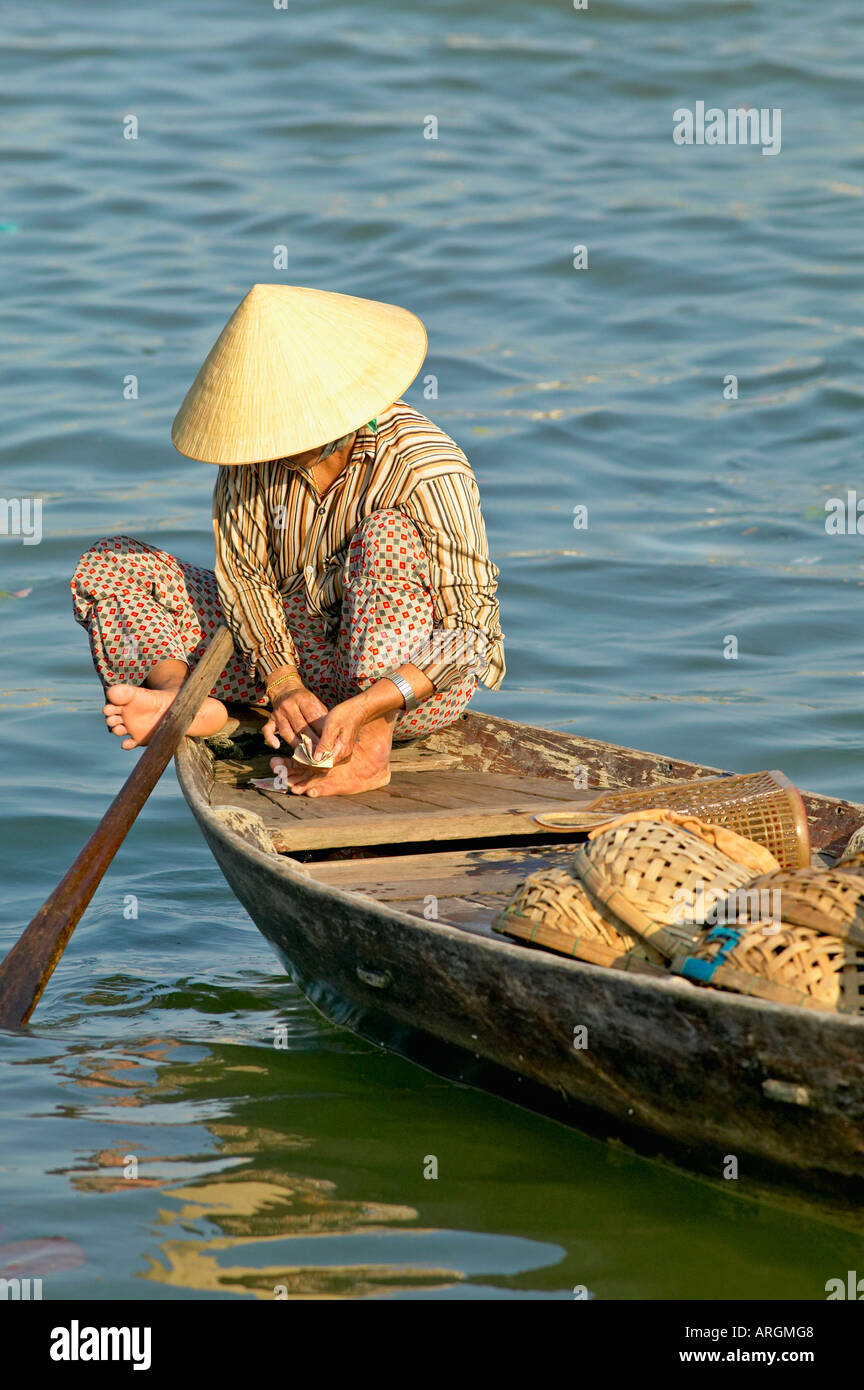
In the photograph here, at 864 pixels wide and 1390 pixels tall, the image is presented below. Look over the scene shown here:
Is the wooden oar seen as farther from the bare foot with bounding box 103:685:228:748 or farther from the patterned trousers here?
the patterned trousers

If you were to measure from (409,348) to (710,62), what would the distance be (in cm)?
1068

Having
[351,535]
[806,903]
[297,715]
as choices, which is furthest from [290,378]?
[806,903]

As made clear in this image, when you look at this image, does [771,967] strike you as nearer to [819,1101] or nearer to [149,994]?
[819,1101]

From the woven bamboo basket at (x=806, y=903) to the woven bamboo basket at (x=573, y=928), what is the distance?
160 millimetres

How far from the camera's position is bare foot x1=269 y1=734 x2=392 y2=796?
401cm

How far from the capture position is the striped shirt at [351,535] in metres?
3.99

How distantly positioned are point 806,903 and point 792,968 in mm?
116

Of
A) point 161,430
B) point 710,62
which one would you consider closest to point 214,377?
Answer: point 161,430

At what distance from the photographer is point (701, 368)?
31.3ft

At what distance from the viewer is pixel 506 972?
2.96 metres

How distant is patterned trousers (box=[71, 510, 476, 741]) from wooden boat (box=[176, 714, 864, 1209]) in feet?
0.71

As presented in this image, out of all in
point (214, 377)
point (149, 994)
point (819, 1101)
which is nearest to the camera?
point (819, 1101)

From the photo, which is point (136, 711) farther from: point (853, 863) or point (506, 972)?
point (853, 863)

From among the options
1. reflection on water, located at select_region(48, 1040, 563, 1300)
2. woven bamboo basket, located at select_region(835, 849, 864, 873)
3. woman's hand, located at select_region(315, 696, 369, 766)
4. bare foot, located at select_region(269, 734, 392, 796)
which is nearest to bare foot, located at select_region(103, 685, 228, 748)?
bare foot, located at select_region(269, 734, 392, 796)
